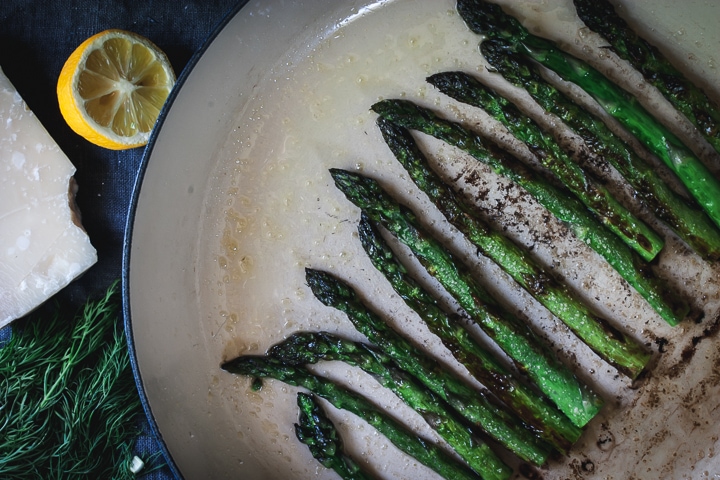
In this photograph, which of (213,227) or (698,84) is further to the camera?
(213,227)

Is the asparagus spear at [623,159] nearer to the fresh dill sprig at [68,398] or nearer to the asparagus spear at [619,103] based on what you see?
the asparagus spear at [619,103]

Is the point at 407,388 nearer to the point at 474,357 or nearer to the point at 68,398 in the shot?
the point at 474,357

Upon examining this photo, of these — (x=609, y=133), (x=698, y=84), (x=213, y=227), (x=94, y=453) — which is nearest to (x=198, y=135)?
(x=213, y=227)

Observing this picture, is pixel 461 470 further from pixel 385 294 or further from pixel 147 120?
pixel 147 120

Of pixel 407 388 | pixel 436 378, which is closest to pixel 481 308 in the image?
pixel 436 378

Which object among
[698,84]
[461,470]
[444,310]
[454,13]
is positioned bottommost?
[461,470]

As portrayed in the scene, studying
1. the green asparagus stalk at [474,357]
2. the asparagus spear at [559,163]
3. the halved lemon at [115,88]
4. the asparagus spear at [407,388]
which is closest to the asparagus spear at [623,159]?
the asparagus spear at [559,163]
